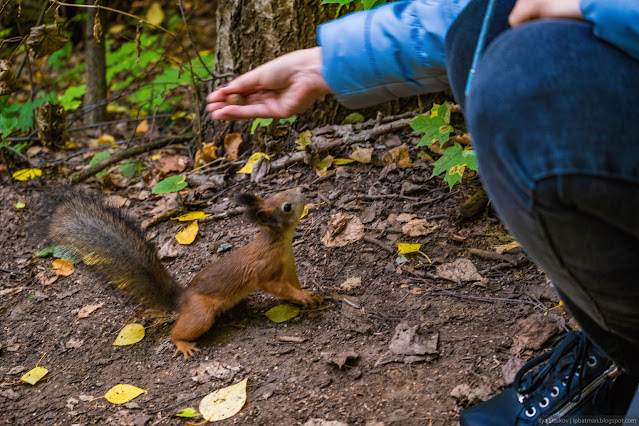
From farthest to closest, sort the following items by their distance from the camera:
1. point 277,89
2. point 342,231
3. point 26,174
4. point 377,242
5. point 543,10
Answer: point 26,174
point 342,231
point 377,242
point 277,89
point 543,10

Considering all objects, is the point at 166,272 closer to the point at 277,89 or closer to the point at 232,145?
the point at 277,89

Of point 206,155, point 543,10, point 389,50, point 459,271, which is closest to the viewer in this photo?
point 543,10

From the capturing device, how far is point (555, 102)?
102 cm

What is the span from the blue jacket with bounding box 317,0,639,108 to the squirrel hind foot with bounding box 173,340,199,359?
127 centimetres

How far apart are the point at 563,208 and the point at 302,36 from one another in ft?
8.86

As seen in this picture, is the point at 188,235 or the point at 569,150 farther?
the point at 188,235

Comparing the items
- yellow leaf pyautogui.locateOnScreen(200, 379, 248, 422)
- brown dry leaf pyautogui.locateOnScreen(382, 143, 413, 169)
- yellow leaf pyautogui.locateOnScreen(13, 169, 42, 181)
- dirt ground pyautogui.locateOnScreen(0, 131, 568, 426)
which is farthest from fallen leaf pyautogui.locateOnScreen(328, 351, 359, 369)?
yellow leaf pyautogui.locateOnScreen(13, 169, 42, 181)

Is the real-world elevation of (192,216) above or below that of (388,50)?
below

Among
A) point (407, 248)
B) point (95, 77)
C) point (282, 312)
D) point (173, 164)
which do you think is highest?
point (95, 77)

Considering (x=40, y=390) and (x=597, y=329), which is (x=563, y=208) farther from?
(x=40, y=390)

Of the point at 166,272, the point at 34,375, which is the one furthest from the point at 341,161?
the point at 34,375

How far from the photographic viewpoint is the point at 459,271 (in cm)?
244

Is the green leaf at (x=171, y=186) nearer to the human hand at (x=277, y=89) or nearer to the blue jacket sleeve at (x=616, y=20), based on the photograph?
the human hand at (x=277, y=89)

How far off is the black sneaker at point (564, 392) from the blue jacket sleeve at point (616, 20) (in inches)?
35.8
